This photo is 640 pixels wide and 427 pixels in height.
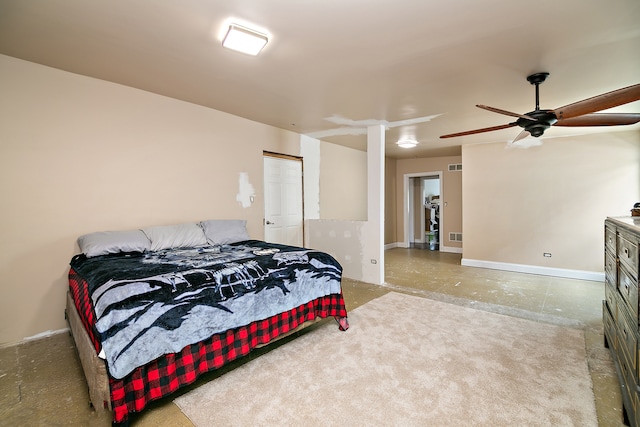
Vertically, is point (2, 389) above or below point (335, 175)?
below

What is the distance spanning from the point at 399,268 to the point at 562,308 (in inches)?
98.6

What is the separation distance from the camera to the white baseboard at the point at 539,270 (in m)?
4.84

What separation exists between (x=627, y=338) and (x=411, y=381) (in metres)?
1.26

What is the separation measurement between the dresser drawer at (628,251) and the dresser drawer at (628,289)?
52 mm

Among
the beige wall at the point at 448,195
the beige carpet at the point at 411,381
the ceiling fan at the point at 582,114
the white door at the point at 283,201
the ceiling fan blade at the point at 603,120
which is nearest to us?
the beige carpet at the point at 411,381

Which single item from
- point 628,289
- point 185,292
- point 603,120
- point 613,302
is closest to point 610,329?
point 613,302

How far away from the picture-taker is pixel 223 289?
2.12m

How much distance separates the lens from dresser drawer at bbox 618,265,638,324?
157 cm

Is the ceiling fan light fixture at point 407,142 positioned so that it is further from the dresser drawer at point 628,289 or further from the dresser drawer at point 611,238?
the dresser drawer at point 628,289

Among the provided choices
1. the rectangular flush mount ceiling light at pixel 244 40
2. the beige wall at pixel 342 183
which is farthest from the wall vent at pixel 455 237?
the rectangular flush mount ceiling light at pixel 244 40

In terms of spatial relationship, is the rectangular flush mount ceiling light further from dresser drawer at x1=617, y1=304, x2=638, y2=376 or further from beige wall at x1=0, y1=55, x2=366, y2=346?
dresser drawer at x1=617, y1=304, x2=638, y2=376

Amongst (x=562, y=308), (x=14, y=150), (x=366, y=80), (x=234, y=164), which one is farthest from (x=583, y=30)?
(x=14, y=150)

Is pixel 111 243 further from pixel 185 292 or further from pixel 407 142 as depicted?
pixel 407 142

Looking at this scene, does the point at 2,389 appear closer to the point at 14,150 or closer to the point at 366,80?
the point at 14,150
